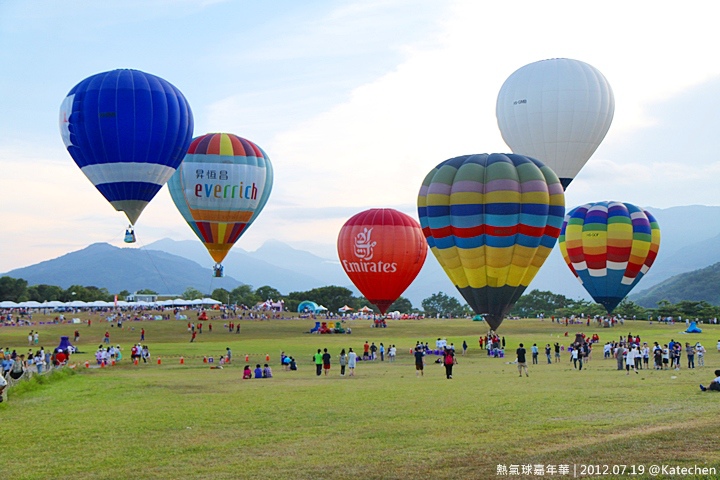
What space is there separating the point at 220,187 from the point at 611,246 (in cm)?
3544

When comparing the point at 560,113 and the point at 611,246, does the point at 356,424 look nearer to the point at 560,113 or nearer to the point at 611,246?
the point at 560,113

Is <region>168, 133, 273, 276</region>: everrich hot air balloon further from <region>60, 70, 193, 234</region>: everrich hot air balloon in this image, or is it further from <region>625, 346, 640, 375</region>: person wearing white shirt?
<region>625, 346, 640, 375</region>: person wearing white shirt

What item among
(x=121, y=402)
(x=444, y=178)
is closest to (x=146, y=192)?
(x=444, y=178)

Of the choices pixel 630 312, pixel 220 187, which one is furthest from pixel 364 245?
pixel 630 312

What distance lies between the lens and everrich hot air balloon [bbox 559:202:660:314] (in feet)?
239

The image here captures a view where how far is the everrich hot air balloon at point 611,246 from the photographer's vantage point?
7281 cm

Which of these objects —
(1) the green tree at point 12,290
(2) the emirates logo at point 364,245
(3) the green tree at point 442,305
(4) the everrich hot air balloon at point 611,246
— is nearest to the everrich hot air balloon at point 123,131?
(2) the emirates logo at point 364,245

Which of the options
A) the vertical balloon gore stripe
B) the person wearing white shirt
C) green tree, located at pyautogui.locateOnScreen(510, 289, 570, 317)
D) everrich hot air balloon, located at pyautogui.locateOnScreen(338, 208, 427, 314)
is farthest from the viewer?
green tree, located at pyautogui.locateOnScreen(510, 289, 570, 317)

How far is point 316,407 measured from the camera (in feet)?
70.2

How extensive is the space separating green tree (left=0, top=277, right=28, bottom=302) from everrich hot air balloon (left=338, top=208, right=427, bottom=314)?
8123cm

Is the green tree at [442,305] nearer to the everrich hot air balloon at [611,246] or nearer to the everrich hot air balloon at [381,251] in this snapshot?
the everrich hot air balloon at [611,246]

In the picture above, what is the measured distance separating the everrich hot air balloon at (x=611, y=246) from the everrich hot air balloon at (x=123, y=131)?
127ft

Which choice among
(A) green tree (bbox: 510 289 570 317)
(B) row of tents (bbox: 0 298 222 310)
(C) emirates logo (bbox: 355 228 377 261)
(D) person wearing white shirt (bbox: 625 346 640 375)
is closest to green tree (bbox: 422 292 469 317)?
(A) green tree (bbox: 510 289 570 317)

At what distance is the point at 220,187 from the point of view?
65000 mm
